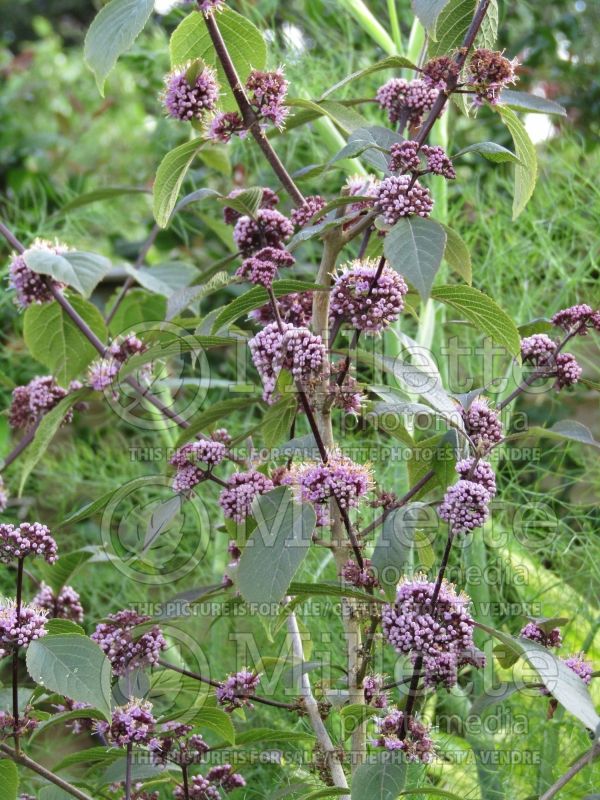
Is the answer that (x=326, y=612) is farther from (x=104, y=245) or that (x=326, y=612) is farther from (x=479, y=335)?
(x=104, y=245)

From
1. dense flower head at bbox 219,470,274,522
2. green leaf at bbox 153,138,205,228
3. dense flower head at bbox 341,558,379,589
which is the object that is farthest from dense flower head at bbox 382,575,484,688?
green leaf at bbox 153,138,205,228

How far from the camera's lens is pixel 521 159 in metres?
0.93

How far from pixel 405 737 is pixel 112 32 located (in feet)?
2.13

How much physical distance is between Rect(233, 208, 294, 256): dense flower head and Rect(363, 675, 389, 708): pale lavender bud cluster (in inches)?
16.7

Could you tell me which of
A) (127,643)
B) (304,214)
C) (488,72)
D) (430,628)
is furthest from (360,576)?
(488,72)

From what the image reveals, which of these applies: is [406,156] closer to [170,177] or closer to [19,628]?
[170,177]

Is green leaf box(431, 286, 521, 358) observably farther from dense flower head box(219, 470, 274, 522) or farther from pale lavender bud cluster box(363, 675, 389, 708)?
pale lavender bud cluster box(363, 675, 389, 708)

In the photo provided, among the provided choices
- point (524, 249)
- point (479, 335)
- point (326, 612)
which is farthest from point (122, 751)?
point (524, 249)

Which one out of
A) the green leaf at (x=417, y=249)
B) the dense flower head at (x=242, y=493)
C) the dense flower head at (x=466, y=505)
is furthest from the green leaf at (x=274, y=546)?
the green leaf at (x=417, y=249)

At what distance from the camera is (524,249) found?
1.99 m

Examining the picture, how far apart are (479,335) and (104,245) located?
4.47 feet

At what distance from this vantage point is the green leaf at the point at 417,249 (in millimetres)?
799

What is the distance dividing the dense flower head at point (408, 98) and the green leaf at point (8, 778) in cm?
71

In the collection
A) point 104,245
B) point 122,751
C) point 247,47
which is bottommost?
point 122,751
